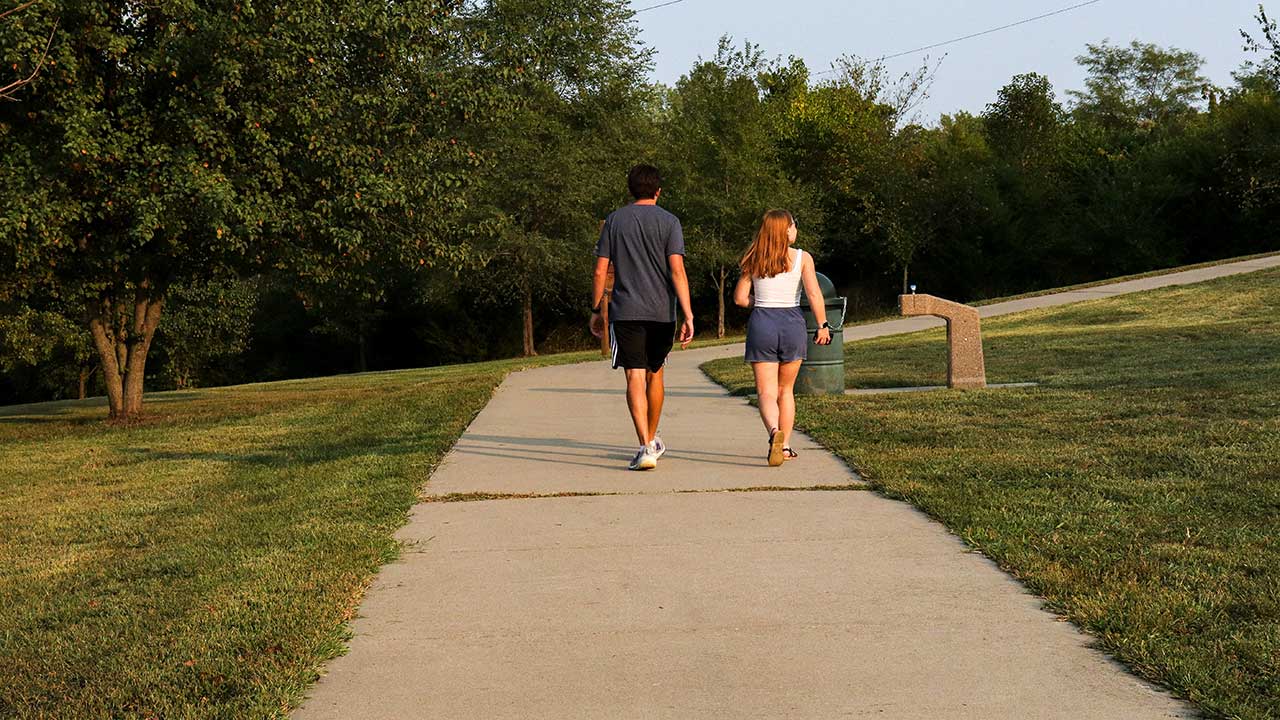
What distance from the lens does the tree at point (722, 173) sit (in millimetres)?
40875

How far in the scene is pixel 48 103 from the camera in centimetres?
1354

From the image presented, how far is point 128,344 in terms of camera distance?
16.5m

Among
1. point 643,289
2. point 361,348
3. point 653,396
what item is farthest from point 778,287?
point 361,348

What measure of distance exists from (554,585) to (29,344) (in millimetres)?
36696

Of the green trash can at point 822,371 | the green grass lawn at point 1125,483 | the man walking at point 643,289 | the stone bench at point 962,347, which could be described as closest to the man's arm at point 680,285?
the man walking at point 643,289

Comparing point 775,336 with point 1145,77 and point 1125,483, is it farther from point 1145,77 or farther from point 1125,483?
point 1145,77

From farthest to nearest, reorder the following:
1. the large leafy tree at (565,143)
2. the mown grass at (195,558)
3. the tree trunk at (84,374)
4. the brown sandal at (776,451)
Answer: the tree trunk at (84,374) < the large leafy tree at (565,143) < the brown sandal at (776,451) < the mown grass at (195,558)

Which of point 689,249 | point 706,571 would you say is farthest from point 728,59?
point 706,571

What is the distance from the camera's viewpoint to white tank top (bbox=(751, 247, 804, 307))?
8.30 meters

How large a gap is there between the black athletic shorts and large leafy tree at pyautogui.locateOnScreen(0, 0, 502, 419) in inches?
228

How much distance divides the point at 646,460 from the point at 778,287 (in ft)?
4.95

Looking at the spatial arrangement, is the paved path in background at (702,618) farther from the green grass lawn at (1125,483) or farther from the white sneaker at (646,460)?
the white sneaker at (646,460)

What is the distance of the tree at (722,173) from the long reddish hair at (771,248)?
3233 centimetres

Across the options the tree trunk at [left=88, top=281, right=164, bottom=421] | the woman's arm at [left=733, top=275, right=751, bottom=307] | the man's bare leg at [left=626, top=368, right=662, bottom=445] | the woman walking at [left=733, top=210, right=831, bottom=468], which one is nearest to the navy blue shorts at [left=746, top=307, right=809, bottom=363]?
the woman walking at [left=733, top=210, right=831, bottom=468]
